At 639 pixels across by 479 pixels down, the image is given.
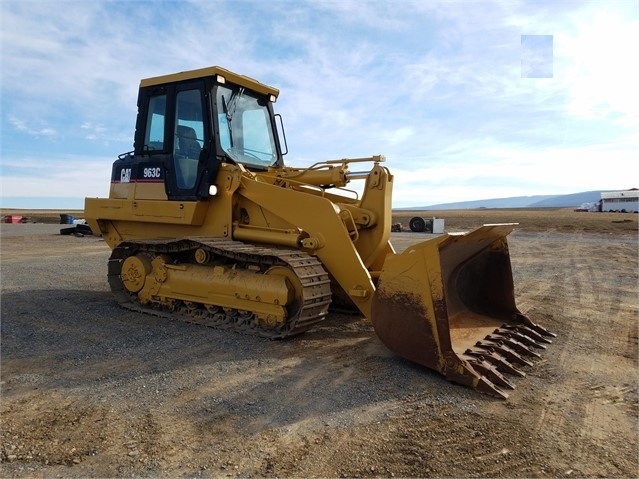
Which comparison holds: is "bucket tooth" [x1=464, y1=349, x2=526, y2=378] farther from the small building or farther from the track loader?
the small building

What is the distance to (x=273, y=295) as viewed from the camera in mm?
5875

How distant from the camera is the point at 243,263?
6578 millimetres

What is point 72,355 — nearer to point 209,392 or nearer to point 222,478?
point 209,392

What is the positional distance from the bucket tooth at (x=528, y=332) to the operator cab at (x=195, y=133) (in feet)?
13.7

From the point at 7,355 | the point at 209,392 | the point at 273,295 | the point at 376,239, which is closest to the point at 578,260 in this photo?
the point at 376,239

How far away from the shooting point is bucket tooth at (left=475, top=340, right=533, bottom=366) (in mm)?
5066

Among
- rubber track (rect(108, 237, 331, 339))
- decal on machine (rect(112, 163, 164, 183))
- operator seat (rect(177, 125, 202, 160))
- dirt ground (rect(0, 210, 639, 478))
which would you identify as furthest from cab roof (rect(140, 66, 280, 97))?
dirt ground (rect(0, 210, 639, 478))

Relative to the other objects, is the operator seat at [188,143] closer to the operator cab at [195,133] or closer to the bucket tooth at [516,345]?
the operator cab at [195,133]

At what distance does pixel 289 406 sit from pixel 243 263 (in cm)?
286

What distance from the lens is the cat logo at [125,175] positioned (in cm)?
803

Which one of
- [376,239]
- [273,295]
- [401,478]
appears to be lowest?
[401,478]

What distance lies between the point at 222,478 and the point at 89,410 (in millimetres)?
1554

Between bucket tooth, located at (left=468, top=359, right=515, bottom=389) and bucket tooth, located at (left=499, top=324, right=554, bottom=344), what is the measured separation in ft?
5.36

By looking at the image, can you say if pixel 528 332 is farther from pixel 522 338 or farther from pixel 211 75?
pixel 211 75
